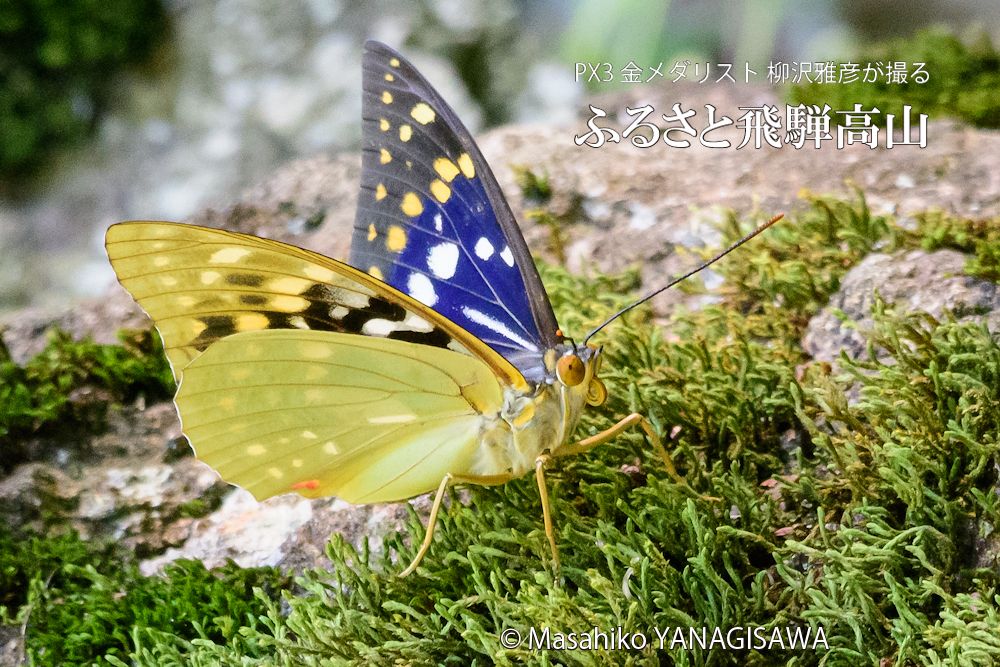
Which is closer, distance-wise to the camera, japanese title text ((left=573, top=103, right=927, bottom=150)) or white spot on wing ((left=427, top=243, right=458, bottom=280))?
white spot on wing ((left=427, top=243, right=458, bottom=280))

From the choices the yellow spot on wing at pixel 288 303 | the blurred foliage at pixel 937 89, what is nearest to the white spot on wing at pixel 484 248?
the yellow spot on wing at pixel 288 303

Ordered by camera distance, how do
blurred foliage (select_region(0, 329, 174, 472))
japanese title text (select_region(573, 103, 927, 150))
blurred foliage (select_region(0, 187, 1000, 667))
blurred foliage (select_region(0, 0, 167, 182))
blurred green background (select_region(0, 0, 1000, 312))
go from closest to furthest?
blurred foliage (select_region(0, 187, 1000, 667))
blurred foliage (select_region(0, 329, 174, 472))
japanese title text (select_region(573, 103, 927, 150))
blurred green background (select_region(0, 0, 1000, 312))
blurred foliage (select_region(0, 0, 167, 182))

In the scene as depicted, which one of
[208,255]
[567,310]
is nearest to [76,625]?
[208,255]

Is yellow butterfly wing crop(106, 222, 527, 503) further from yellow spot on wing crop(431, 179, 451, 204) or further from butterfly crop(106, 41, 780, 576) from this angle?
yellow spot on wing crop(431, 179, 451, 204)

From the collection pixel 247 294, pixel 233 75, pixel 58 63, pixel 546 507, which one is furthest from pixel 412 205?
pixel 58 63

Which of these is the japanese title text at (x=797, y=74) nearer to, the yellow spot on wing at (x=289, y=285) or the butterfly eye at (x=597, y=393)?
the butterfly eye at (x=597, y=393)

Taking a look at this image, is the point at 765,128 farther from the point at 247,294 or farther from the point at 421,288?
the point at 247,294

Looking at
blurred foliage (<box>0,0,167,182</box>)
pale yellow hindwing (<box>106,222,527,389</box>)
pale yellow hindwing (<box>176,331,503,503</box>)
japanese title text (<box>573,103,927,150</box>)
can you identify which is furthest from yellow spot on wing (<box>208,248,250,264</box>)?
blurred foliage (<box>0,0,167,182</box>)
